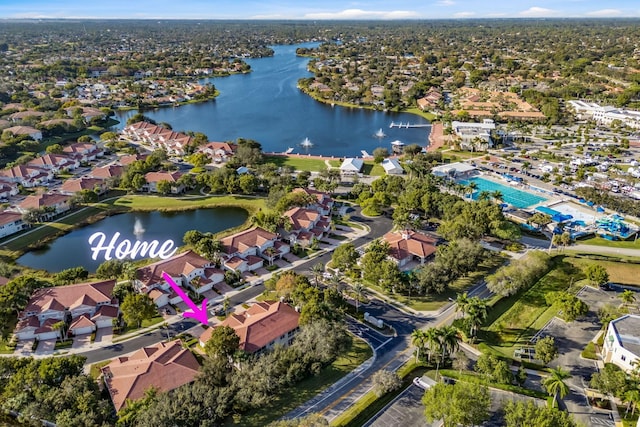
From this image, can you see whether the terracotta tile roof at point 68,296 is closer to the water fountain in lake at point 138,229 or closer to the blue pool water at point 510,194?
the water fountain in lake at point 138,229

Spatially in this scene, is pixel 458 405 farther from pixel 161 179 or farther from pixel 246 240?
pixel 161 179

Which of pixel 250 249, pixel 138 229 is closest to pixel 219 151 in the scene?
pixel 138 229

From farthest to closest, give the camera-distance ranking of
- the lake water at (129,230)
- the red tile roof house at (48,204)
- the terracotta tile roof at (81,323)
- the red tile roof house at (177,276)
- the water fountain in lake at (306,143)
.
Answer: the water fountain in lake at (306,143)
the red tile roof house at (48,204)
the lake water at (129,230)
the red tile roof house at (177,276)
the terracotta tile roof at (81,323)

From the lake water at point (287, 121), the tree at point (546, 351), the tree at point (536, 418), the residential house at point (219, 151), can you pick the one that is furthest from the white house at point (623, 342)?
the residential house at point (219, 151)

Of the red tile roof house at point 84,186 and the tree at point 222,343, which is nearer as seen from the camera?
the tree at point 222,343

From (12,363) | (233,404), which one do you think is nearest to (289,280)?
(233,404)

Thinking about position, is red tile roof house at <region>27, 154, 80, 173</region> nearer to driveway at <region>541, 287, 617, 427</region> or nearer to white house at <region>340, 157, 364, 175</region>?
white house at <region>340, 157, 364, 175</region>
